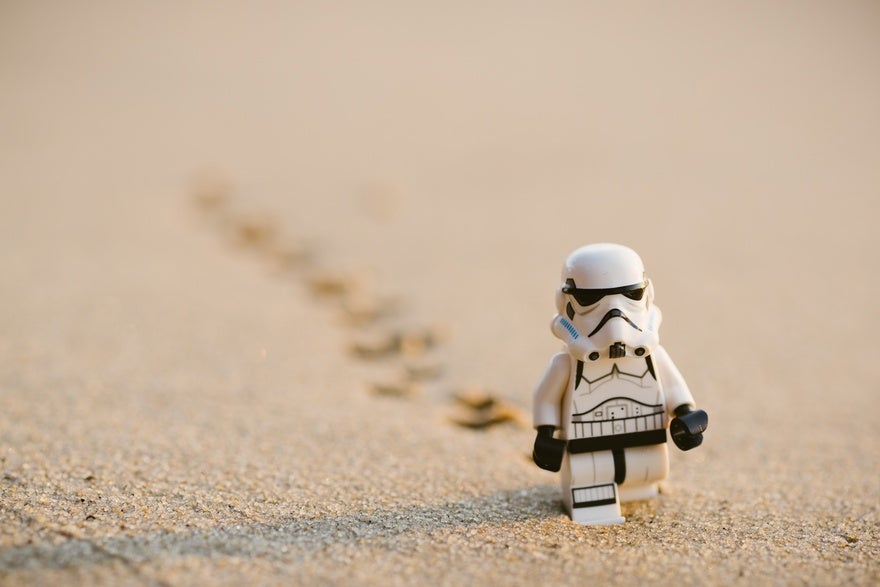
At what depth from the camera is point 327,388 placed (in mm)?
3273

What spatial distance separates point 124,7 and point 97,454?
9.57 m

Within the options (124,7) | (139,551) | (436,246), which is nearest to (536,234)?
(436,246)

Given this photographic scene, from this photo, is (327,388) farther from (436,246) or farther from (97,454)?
(436,246)

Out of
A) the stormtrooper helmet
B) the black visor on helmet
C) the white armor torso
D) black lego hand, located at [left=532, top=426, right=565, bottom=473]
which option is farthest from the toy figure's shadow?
the black visor on helmet

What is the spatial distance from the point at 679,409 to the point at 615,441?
0.63 ft

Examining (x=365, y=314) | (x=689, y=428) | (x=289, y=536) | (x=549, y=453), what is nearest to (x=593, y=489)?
(x=549, y=453)

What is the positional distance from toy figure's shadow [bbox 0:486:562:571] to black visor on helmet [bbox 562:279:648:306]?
1.99 ft

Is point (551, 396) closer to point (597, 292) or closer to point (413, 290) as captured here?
point (597, 292)

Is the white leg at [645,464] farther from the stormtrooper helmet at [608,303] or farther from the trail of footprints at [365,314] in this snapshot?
the trail of footprints at [365,314]

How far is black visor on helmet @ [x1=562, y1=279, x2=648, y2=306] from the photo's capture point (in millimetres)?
2236

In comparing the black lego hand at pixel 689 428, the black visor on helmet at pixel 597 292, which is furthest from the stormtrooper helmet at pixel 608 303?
the black lego hand at pixel 689 428

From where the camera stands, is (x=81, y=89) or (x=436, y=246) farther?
(x=81, y=89)

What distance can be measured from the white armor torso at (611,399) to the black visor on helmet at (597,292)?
0.18 meters

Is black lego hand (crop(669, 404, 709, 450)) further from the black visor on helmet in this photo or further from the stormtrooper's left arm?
the black visor on helmet
